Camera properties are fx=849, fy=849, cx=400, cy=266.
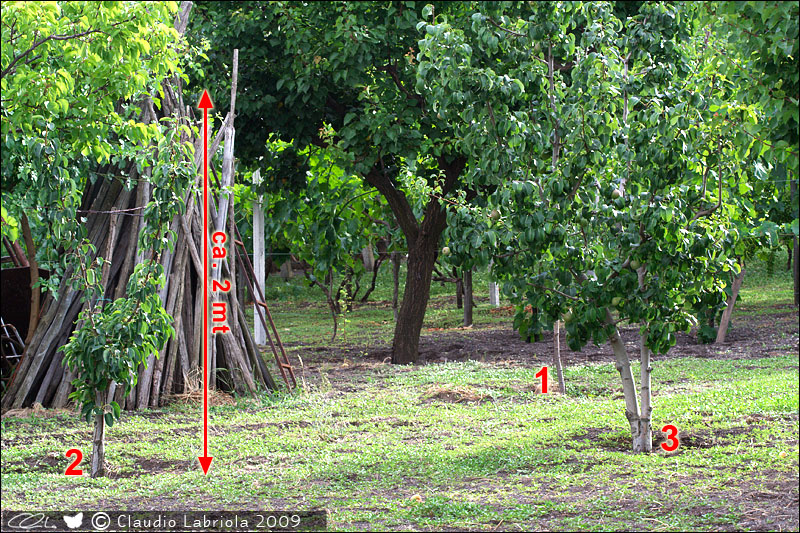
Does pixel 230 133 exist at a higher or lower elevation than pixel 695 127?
higher

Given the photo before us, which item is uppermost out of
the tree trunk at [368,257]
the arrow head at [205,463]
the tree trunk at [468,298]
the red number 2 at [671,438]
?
the tree trunk at [368,257]

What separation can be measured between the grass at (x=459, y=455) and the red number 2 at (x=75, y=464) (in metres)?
0.11

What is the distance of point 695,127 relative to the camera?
5285 mm

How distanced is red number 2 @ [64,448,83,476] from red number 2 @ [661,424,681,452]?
417cm

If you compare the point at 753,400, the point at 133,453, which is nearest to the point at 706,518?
the point at 753,400

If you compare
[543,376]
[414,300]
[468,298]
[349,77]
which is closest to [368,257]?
[468,298]

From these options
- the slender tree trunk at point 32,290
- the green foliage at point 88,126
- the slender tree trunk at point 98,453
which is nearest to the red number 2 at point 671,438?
the green foliage at point 88,126

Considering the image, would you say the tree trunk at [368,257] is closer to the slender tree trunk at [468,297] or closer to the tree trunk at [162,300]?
the slender tree trunk at [468,297]

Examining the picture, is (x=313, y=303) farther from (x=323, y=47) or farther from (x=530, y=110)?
(x=530, y=110)

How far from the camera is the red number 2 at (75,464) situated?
5953 millimetres

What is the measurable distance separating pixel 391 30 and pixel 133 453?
218 inches

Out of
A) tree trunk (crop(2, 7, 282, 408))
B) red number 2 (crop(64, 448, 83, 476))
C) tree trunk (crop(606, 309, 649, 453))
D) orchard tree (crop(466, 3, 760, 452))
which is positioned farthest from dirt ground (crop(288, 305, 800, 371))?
orchard tree (crop(466, 3, 760, 452))

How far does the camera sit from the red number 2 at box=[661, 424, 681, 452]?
6160 millimetres

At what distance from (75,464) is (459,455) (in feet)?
9.26
